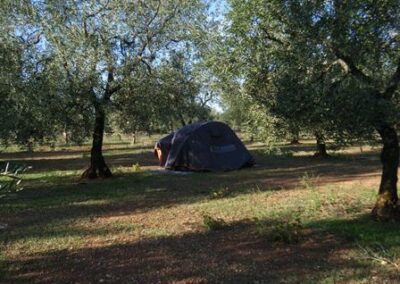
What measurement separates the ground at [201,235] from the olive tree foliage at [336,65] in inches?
68.2

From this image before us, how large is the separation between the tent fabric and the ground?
517 cm

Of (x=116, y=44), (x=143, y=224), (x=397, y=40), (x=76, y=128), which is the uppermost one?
(x=116, y=44)

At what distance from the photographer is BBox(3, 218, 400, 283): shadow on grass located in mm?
6375

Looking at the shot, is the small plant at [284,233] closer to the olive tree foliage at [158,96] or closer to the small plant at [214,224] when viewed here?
the small plant at [214,224]

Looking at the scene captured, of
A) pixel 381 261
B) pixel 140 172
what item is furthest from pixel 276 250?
pixel 140 172

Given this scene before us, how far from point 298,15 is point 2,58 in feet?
30.9

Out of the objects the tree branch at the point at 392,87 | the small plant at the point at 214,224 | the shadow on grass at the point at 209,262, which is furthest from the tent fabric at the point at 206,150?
the tree branch at the point at 392,87

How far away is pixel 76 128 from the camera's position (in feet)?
55.7

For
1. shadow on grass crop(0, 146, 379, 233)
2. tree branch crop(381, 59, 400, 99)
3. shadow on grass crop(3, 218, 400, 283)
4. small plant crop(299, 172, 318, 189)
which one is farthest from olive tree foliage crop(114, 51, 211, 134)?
tree branch crop(381, 59, 400, 99)

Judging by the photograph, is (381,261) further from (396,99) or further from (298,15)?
(298,15)

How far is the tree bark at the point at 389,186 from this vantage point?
8.67 metres

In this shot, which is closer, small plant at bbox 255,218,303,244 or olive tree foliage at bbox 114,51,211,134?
small plant at bbox 255,218,303,244

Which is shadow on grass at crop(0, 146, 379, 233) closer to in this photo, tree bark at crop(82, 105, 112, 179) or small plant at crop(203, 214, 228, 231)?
tree bark at crop(82, 105, 112, 179)

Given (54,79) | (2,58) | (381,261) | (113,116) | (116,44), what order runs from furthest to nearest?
(113,116)
(116,44)
(54,79)
(2,58)
(381,261)
